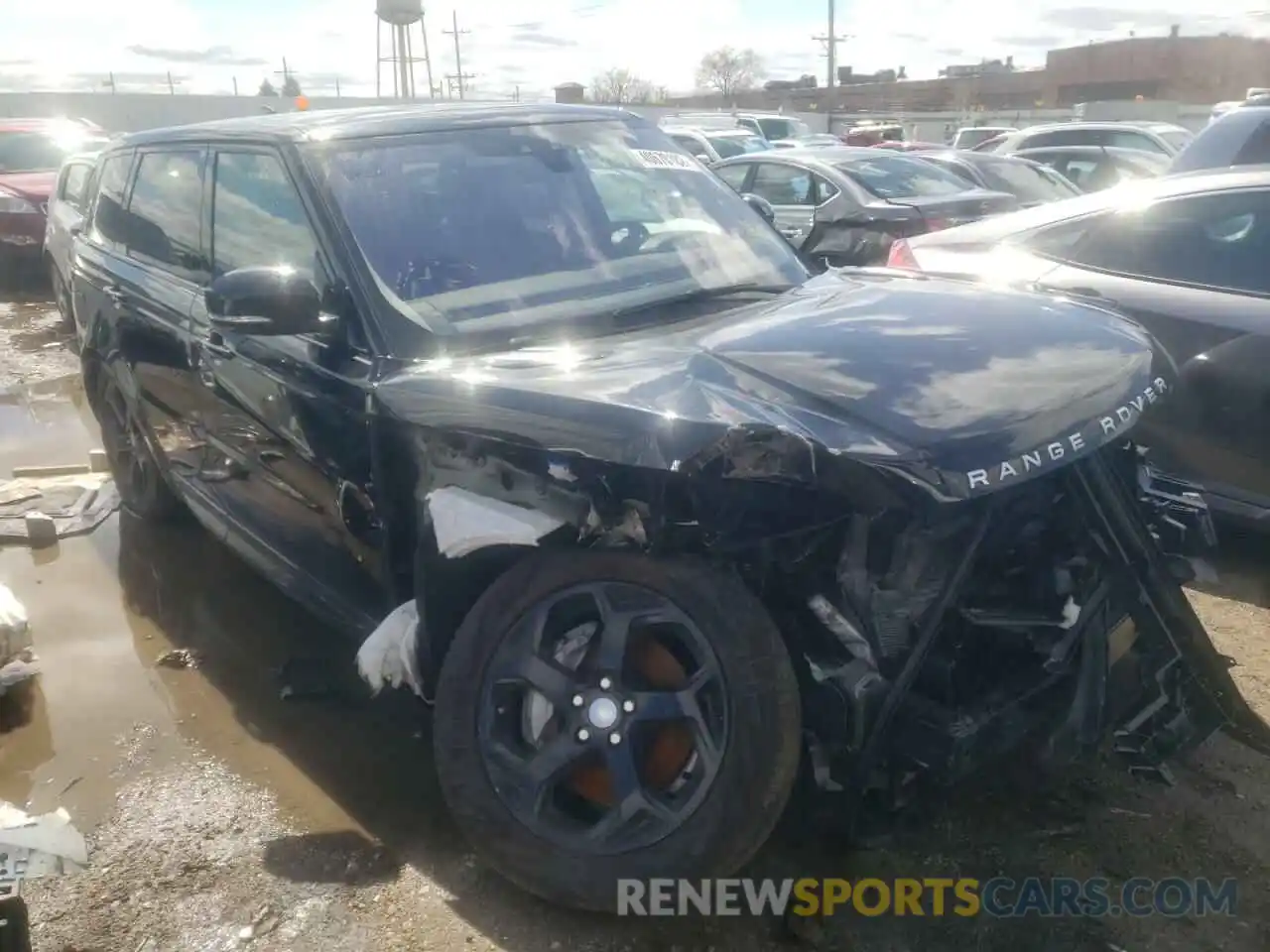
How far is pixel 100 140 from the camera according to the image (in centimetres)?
1331

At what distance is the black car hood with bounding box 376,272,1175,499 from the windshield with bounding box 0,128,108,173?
39.4 ft

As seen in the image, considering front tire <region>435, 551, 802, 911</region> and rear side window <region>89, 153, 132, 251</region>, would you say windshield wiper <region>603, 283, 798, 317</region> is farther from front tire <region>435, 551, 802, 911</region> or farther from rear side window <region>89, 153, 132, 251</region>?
rear side window <region>89, 153, 132, 251</region>

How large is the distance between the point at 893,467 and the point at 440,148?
1939 millimetres

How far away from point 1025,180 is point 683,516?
10429 millimetres

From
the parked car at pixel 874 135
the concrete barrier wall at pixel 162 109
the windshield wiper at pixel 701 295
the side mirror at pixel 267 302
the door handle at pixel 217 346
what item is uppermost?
the concrete barrier wall at pixel 162 109

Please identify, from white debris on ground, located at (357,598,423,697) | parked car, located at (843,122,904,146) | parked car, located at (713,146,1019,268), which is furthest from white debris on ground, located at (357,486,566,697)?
parked car, located at (843,122,904,146)

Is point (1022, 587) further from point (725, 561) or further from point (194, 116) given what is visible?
→ point (194, 116)

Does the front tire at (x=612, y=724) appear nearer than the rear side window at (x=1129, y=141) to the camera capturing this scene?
Yes

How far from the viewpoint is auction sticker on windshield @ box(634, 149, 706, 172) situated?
12.9 feet

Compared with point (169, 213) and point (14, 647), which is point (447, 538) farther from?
point (169, 213)

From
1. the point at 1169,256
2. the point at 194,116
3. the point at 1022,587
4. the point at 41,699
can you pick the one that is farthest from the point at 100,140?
the point at 194,116

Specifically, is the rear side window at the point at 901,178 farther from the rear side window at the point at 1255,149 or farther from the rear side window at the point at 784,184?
the rear side window at the point at 1255,149

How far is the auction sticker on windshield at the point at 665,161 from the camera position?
12.9 feet

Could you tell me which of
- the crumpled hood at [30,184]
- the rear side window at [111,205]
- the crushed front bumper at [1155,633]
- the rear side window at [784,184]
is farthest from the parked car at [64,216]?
the crushed front bumper at [1155,633]
